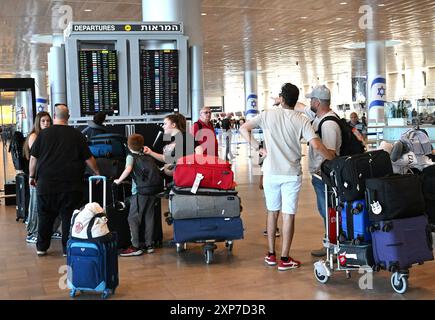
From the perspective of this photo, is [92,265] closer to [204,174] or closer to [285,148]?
[204,174]

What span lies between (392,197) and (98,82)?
3913 mm

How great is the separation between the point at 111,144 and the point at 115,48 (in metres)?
1.20

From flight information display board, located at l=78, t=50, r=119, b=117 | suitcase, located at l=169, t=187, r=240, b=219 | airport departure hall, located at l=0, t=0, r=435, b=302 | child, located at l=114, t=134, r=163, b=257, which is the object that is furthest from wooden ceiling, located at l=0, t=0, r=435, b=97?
suitcase, located at l=169, t=187, r=240, b=219

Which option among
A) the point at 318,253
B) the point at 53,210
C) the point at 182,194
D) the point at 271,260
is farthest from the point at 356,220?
the point at 53,210

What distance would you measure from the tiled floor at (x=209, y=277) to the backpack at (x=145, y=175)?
693mm

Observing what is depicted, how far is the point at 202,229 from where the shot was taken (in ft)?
19.0

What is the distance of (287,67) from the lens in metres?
A: 36.2

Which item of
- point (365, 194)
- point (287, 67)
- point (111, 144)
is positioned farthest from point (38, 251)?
point (287, 67)

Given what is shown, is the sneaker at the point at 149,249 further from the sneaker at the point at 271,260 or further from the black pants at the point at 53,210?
the sneaker at the point at 271,260

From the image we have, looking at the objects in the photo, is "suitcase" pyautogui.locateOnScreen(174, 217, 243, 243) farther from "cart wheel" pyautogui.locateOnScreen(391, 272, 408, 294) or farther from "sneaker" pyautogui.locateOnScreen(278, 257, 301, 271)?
"cart wheel" pyautogui.locateOnScreen(391, 272, 408, 294)

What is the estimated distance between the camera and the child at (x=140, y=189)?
6.25 metres

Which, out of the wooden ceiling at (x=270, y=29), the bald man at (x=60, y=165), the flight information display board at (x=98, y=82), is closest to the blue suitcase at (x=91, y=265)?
the bald man at (x=60, y=165)
